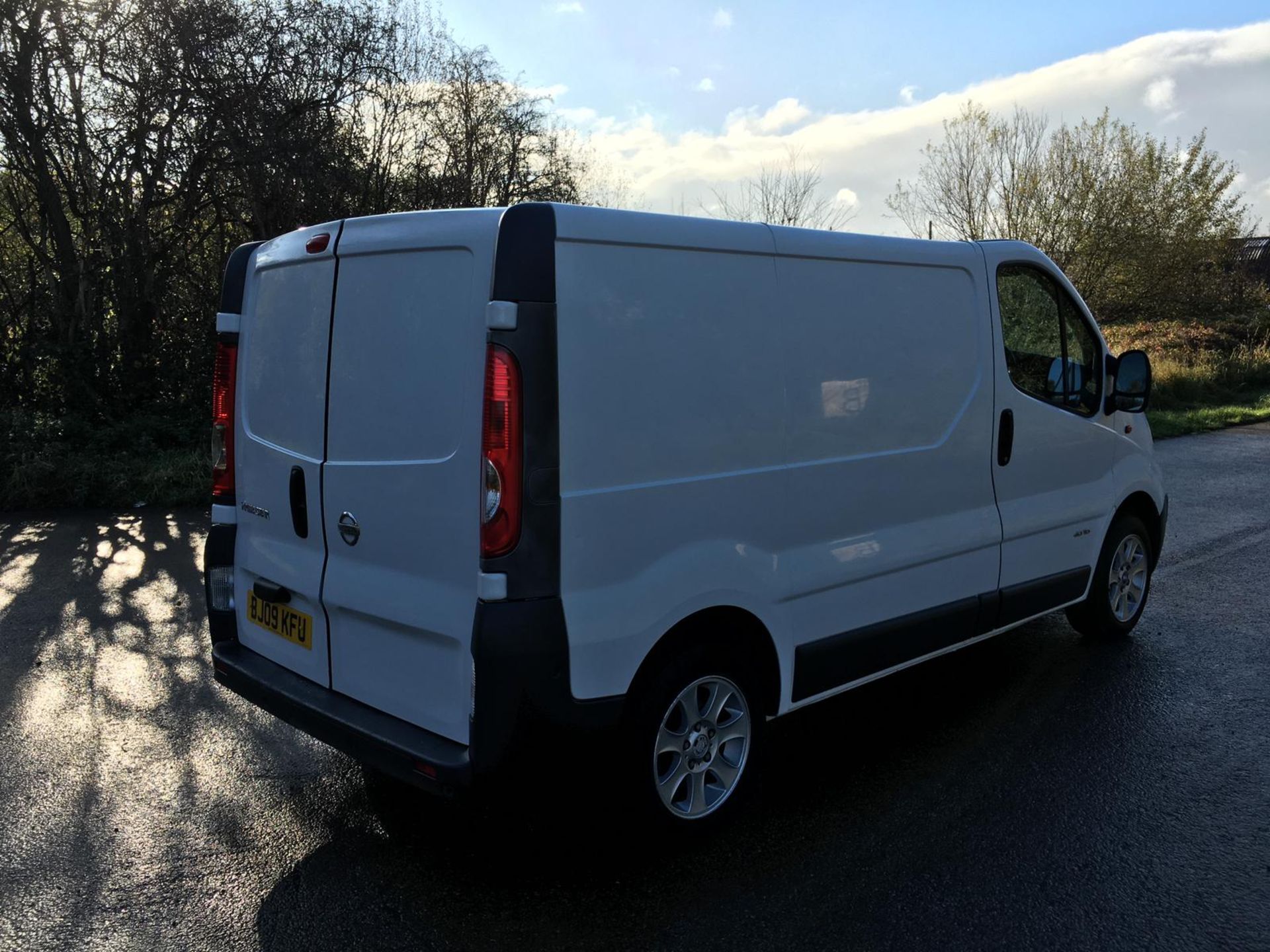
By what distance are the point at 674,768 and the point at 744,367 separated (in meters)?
1.35

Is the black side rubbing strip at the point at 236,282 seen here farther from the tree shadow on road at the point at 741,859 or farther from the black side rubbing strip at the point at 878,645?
the black side rubbing strip at the point at 878,645

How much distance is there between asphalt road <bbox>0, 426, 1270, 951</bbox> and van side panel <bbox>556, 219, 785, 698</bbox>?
1.83 ft

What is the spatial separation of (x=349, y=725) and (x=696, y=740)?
1.13 meters

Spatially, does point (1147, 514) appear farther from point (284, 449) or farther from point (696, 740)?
point (284, 449)

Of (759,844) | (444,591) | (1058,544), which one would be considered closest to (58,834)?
(444,591)

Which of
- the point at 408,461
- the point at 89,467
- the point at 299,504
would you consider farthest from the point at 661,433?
the point at 89,467

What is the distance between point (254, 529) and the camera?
375 cm

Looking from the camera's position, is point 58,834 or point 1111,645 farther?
point 1111,645

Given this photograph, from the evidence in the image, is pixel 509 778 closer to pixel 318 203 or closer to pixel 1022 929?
pixel 1022 929

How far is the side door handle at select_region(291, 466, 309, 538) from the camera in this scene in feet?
11.3

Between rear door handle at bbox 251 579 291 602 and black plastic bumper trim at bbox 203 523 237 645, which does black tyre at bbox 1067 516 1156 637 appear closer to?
rear door handle at bbox 251 579 291 602

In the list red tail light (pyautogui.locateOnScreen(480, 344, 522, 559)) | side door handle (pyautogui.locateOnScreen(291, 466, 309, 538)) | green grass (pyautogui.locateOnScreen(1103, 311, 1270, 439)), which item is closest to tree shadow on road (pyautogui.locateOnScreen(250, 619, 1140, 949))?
red tail light (pyautogui.locateOnScreen(480, 344, 522, 559))

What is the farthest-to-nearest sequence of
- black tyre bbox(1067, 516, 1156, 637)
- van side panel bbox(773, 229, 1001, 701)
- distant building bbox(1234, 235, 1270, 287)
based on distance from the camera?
distant building bbox(1234, 235, 1270, 287) → black tyre bbox(1067, 516, 1156, 637) → van side panel bbox(773, 229, 1001, 701)

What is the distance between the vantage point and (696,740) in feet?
11.2
